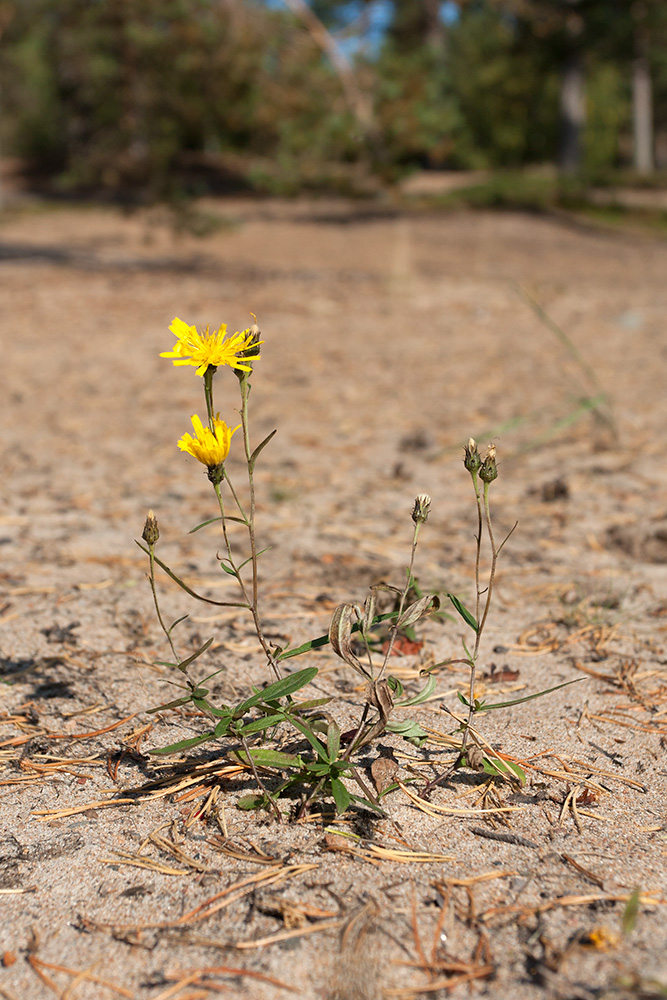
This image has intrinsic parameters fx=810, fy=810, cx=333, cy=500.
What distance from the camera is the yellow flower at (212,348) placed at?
1132 mm

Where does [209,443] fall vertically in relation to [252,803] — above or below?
above

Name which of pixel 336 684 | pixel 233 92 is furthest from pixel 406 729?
Result: pixel 233 92

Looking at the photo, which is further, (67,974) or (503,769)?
(503,769)

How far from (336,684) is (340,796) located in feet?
1.49

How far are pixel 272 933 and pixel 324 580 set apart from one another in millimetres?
1066

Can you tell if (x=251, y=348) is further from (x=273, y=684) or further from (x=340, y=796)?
(x=340, y=796)

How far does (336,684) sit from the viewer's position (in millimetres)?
1576

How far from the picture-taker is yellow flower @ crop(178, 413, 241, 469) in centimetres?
112

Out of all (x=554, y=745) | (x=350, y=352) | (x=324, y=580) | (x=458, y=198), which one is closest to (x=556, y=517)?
(x=324, y=580)

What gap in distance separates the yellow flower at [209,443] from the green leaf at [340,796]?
0.48 m

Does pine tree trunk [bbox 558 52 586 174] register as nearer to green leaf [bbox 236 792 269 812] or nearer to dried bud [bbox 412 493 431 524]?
dried bud [bbox 412 493 431 524]

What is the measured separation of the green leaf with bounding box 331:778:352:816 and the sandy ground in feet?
0.25

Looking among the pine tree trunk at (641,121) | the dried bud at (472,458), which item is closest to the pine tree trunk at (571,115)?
the pine tree trunk at (641,121)

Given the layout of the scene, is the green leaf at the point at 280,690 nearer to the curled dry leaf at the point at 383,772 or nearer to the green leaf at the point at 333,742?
the green leaf at the point at 333,742
